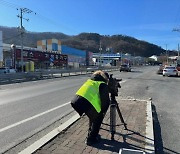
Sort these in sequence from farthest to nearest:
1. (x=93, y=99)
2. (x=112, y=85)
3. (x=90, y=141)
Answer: (x=112, y=85), (x=90, y=141), (x=93, y=99)

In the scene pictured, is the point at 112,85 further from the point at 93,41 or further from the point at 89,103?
the point at 93,41

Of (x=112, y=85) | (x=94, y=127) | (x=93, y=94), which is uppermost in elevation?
(x=112, y=85)

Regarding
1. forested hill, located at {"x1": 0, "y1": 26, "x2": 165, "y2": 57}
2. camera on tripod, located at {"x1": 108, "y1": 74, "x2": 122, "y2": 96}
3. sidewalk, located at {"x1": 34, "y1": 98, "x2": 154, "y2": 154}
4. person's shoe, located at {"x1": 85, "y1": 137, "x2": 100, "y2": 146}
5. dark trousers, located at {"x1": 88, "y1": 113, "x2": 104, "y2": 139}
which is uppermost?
forested hill, located at {"x1": 0, "y1": 26, "x2": 165, "y2": 57}

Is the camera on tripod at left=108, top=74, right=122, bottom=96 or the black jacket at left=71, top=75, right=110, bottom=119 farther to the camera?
the camera on tripod at left=108, top=74, right=122, bottom=96

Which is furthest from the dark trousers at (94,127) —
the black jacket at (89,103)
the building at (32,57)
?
the building at (32,57)

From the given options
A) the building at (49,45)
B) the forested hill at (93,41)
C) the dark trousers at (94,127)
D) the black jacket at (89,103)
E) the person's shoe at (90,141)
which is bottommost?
the person's shoe at (90,141)

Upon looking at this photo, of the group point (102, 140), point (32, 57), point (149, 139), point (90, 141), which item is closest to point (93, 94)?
point (90, 141)

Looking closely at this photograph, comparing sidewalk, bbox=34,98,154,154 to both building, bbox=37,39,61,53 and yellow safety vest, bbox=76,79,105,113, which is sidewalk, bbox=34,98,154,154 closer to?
yellow safety vest, bbox=76,79,105,113

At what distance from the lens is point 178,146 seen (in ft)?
20.5

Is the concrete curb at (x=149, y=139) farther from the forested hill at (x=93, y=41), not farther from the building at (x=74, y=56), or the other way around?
the forested hill at (x=93, y=41)

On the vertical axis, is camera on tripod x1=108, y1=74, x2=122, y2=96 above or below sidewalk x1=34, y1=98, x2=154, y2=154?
above

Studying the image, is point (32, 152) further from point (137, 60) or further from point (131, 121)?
point (137, 60)

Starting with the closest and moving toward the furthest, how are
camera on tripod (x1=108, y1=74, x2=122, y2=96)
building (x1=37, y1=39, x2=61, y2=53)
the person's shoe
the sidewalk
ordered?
the sidewalk → the person's shoe → camera on tripod (x1=108, y1=74, x2=122, y2=96) → building (x1=37, y1=39, x2=61, y2=53)

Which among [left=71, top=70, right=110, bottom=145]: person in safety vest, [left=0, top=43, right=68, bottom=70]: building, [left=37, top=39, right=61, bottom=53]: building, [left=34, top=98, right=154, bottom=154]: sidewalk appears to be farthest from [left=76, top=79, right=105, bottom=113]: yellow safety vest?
[left=37, top=39, right=61, bottom=53]: building
